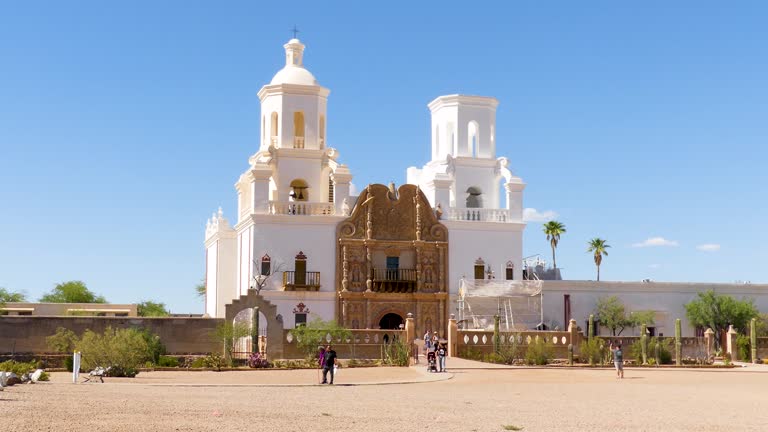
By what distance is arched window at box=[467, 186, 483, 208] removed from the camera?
59.5 meters

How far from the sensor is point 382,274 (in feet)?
184

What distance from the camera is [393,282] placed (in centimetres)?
5556

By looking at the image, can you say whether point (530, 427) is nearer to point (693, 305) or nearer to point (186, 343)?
point (186, 343)

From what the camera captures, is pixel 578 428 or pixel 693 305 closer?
pixel 578 428

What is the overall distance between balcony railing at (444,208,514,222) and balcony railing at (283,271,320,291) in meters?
7.90

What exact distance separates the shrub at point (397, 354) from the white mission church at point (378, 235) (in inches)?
315

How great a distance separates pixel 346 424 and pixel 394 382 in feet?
45.8

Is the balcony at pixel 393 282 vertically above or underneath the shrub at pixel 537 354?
above

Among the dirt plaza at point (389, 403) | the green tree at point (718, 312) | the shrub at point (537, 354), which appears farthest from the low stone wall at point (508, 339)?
the green tree at point (718, 312)

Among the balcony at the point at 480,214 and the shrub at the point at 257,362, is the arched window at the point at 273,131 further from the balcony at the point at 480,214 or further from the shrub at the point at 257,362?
the shrub at the point at 257,362

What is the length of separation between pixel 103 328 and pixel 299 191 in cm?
1432

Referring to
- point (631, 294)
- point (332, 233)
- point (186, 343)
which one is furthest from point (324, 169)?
point (631, 294)

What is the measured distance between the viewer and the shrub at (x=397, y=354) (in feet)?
149

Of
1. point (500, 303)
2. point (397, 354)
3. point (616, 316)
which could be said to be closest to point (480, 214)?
point (500, 303)
